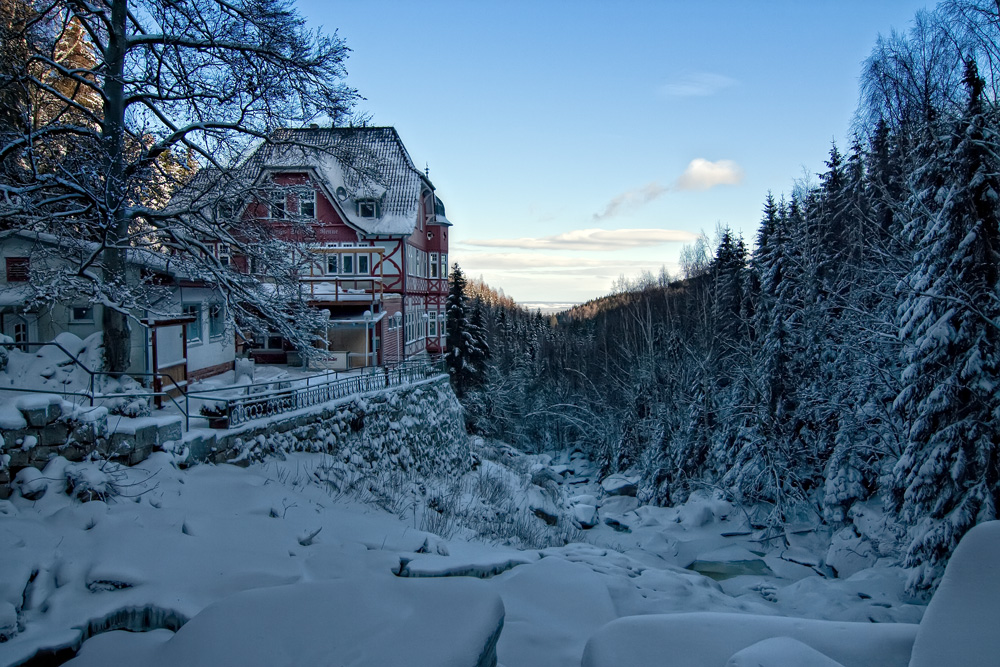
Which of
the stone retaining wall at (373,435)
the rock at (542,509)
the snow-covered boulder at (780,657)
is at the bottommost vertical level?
the rock at (542,509)

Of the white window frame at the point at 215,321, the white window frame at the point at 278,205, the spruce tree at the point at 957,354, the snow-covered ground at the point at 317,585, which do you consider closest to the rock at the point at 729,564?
the snow-covered ground at the point at 317,585

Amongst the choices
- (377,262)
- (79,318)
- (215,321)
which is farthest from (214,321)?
(377,262)

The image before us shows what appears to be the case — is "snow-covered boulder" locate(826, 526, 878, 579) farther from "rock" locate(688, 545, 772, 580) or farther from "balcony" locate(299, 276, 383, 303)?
"balcony" locate(299, 276, 383, 303)

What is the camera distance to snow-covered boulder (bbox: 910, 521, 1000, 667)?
2689mm

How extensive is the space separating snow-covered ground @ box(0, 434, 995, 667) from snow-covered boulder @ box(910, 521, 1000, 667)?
51 cm

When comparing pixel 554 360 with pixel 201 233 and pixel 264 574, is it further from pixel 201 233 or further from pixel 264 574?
pixel 264 574

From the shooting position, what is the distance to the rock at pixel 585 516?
58.5 ft

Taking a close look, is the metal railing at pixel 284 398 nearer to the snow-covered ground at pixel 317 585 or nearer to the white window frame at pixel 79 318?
the snow-covered ground at pixel 317 585

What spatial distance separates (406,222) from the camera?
86.1 ft

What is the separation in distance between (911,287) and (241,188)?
540 inches

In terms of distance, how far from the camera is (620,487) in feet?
85.3

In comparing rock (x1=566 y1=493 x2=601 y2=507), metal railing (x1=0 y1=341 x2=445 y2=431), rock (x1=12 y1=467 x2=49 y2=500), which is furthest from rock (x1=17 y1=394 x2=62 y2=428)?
rock (x1=566 y1=493 x2=601 y2=507)

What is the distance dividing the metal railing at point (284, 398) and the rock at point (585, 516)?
700 centimetres

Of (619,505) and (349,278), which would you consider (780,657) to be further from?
(619,505)
